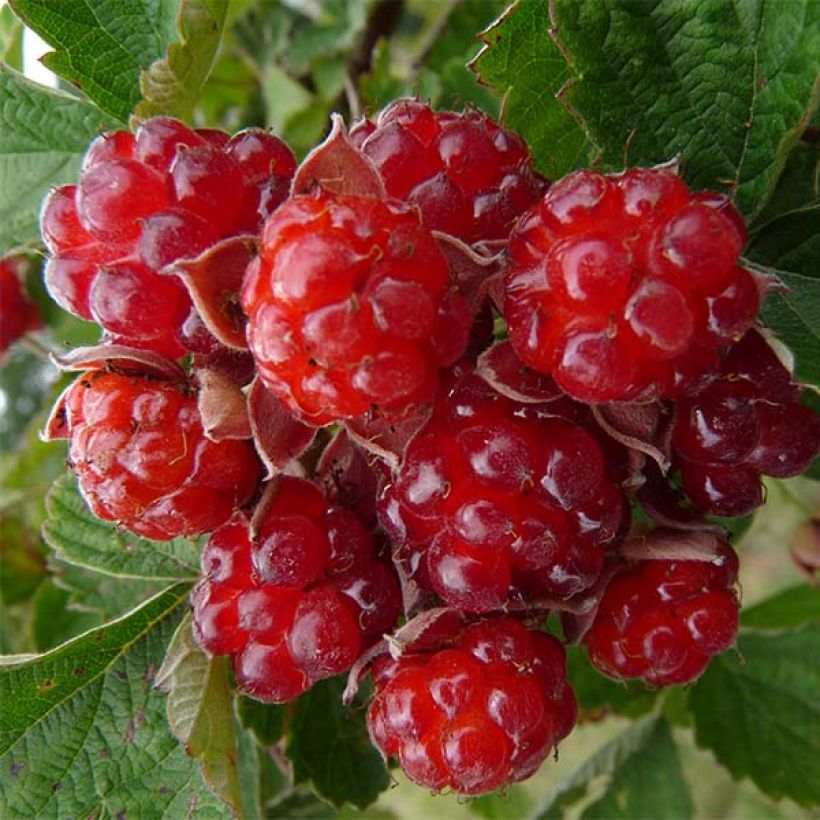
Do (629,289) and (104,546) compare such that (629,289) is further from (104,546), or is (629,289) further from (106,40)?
(104,546)

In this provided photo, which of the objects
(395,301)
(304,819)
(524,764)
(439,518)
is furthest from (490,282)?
(304,819)

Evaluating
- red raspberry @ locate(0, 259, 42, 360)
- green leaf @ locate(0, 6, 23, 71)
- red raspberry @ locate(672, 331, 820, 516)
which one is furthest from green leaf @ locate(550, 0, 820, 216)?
red raspberry @ locate(0, 259, 42, 360)

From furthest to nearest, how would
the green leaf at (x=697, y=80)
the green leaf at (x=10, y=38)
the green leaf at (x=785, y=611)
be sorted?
the green leaf at (x=785, y=611) < the green leaf at (x=10, y=38) < the green leaf at (x=697, y=80)

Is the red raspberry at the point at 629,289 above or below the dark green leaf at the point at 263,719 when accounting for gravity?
above

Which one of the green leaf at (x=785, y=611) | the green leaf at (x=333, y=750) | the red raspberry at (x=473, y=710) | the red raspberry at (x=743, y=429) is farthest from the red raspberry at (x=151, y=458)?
the green leaf at (x=785, y=611)

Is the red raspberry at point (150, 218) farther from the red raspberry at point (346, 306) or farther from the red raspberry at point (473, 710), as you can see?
the red raspberry at point (473, 710)
